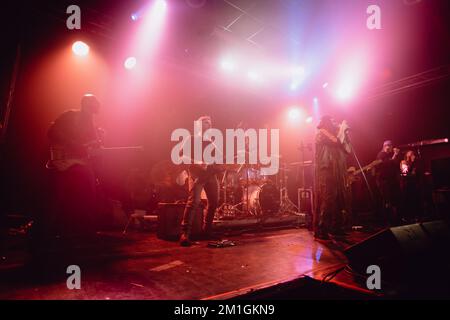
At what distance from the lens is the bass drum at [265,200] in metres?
7.00

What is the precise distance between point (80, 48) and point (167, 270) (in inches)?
241

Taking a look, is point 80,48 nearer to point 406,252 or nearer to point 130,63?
point 130,63

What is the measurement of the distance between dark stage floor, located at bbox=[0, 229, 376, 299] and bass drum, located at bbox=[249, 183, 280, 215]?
2.76m

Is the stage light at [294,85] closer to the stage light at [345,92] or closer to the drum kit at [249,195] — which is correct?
the stage light at [345,92]

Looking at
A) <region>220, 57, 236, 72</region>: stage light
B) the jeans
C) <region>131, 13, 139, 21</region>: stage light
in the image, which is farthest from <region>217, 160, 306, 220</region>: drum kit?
<region>131, 13, 139, 21</region>: stage light

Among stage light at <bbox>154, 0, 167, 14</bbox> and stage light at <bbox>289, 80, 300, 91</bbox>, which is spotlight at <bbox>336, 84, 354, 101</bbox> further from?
stage light at <bbox>154, 0, 167, 14</bbox>

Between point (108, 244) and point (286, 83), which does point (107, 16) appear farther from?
point (286, 83)

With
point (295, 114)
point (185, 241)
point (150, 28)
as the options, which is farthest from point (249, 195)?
point (295, 114)

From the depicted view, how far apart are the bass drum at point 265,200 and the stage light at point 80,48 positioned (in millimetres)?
5792

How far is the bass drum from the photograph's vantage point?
700 cm

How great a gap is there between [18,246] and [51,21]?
4882 mm

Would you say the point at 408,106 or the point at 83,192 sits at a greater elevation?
the point at 408,106

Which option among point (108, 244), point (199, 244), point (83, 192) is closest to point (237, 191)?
point (199, 244)

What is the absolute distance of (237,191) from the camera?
24.7 feet
